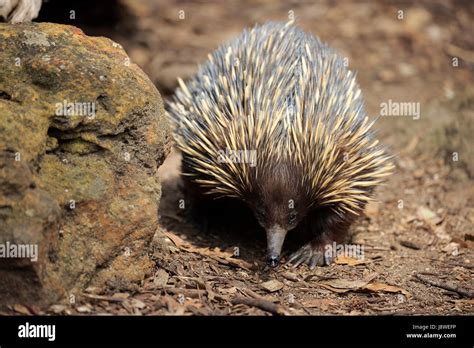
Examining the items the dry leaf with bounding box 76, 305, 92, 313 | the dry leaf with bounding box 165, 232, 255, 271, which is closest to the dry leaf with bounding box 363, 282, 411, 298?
the dry leaf with bounding box 165, 232, 255, 271

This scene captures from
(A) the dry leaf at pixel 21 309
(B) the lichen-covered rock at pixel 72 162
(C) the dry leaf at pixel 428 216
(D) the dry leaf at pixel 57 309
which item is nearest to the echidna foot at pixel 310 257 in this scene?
(B) the lichen-covered rock at pixel 72 162

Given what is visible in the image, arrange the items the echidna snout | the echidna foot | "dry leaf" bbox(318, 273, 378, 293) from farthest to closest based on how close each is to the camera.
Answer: the echidna foot, "dry leaf" bbox(318, 273, 378, 293), the echidna snout

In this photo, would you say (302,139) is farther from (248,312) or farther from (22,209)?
(22,209)

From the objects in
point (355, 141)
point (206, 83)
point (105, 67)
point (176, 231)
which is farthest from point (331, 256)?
point (105, 67)

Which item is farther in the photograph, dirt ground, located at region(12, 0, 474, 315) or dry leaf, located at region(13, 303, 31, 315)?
dirt ground, located at region(12, 0, 474, 315)

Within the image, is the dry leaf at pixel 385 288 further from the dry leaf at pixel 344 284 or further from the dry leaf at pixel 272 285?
the dry leaf at pixel 272 285

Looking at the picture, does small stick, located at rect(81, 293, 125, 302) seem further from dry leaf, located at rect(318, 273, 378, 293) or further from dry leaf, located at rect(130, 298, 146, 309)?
dry leaf, located at rect(318, 273, 378, 293)
